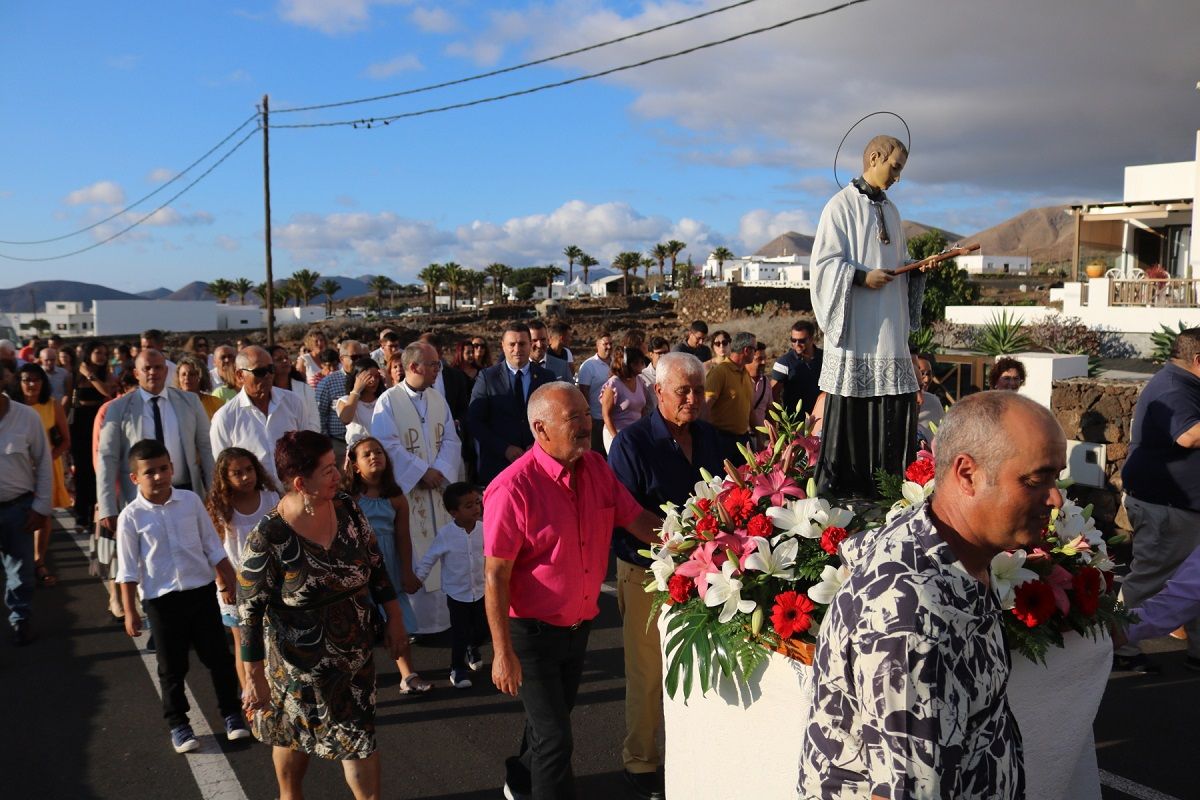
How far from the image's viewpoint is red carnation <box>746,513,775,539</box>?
326 centimetres

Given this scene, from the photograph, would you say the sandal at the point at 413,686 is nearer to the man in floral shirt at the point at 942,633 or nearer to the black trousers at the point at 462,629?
the black trousers at the point at 462,629

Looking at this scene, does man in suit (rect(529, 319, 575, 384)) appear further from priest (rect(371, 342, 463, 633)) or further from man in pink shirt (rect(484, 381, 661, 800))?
man in pink shirt (rect(484, 381, 661, 800))

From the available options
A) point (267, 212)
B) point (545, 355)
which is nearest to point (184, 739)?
point (545, 355)

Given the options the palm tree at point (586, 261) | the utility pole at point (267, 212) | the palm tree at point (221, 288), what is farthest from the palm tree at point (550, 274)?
the utility pole at point (267, 212)

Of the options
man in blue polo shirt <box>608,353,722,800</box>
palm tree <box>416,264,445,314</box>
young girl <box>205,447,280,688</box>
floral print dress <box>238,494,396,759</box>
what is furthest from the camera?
palm tree <box>416,264,445,314</box>

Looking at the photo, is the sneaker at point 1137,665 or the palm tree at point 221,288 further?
the palm tree at point 221,288

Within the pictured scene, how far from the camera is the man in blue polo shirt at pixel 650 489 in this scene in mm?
4125

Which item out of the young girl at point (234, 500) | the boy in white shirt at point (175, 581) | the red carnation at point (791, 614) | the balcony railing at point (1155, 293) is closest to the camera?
the red carnation at point (791, 614)

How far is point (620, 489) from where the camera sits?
395 cm

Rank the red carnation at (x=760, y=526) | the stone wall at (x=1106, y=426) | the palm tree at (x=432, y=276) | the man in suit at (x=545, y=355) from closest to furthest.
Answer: the red carnation at (x=760, y=526) → the stone wall at (x=1106, y=426) → the man in suit at (x=545, y=355) → the palm tree at (x=432, y=276)

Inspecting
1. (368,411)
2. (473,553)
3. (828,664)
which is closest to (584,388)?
(368,411)

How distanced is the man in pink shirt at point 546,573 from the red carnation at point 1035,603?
164 cm

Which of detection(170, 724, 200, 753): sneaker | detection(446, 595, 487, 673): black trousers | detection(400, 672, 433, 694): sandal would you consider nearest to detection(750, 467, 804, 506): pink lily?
detection(446, 595, 487, 673): black trousers

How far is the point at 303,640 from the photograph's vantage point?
3543 mm
